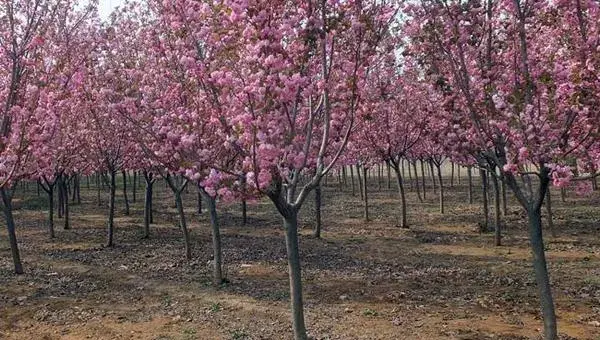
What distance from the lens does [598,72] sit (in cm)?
805

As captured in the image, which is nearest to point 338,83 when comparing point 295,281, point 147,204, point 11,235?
point 295,281

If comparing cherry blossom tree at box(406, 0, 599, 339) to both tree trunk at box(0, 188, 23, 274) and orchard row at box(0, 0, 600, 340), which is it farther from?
tree trunk at box(0, 188, 23, 274)

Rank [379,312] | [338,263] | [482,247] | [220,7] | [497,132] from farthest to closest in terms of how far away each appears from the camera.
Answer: [482,247], [338,263], [379,312], [497,132], [220,7]

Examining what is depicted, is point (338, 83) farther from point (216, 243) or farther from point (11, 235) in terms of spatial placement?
point (11, 235)

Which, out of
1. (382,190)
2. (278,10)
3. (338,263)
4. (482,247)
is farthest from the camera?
(382,190)

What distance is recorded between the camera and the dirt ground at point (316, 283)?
11734 mm

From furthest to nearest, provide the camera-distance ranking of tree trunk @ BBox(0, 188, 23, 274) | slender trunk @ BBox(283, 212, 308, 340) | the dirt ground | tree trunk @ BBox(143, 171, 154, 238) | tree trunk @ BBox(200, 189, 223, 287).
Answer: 1. tree trunk @ BBox(143, 171, 154, 238)
2. tree trunk @ BBox(0, 188, 23, 274)
3. tree trunk @ BBox(200, 189, 223, 287)
4. the dirt ground
5. slender trunk @ BBox(283, 212, 308, 340)

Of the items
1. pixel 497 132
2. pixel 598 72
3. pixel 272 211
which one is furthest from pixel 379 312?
pixel 272 211

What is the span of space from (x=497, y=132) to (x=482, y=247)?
12312 mm

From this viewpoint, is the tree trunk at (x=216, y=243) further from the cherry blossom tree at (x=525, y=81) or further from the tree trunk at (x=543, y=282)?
the tree trunk at (x=543, y=282)

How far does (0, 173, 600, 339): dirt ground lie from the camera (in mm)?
11734

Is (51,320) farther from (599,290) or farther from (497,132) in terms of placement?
(599,290)

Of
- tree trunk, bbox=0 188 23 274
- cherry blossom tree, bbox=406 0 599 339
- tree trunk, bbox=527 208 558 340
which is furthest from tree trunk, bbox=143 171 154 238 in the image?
tree trunk, bbox=527 208 558 340

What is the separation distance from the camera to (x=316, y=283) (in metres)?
15.6
